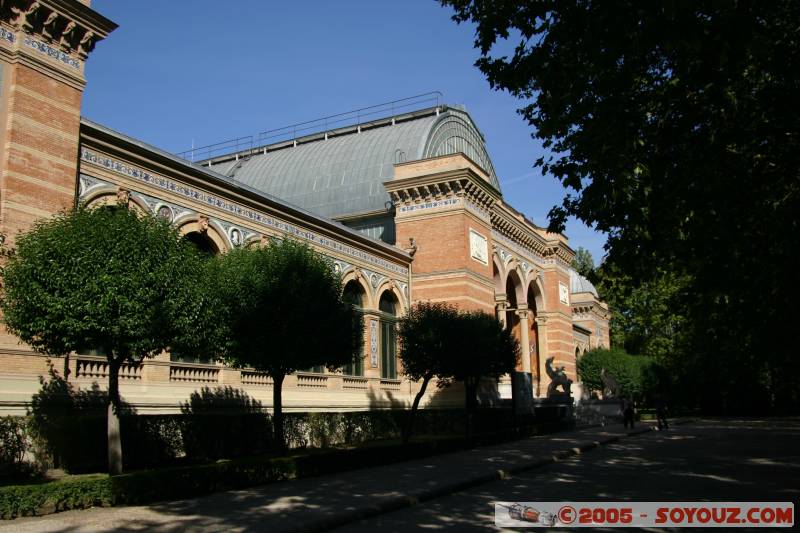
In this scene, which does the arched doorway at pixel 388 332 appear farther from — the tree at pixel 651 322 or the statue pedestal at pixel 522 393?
the tree at pixel 651 322

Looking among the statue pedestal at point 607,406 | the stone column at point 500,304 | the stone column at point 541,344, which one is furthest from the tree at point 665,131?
the stone column at point 541,344

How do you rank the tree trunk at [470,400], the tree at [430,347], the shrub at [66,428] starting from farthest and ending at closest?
the tree trunk at [470,400], the tree at [430,347], the shrub at [66,428]

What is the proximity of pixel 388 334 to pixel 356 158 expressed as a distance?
11274mm

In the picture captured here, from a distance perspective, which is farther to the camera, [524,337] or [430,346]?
[524,337]

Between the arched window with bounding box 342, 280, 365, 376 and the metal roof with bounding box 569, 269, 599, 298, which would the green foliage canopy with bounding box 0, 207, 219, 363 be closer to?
the arched window with bounding box 342, 280, 365, 376

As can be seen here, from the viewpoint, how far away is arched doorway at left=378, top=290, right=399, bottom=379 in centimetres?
2995

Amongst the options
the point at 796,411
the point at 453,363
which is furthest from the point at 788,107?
the point at 796,411

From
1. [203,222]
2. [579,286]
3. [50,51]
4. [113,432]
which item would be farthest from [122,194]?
[579,286]

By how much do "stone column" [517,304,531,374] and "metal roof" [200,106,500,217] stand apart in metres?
8.55

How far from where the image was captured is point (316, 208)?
36.7m

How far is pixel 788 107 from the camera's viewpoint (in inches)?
423

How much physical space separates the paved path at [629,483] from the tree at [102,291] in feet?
18.3

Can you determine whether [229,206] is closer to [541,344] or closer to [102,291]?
[102,291]

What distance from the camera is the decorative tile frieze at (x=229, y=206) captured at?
17734 millimetres
